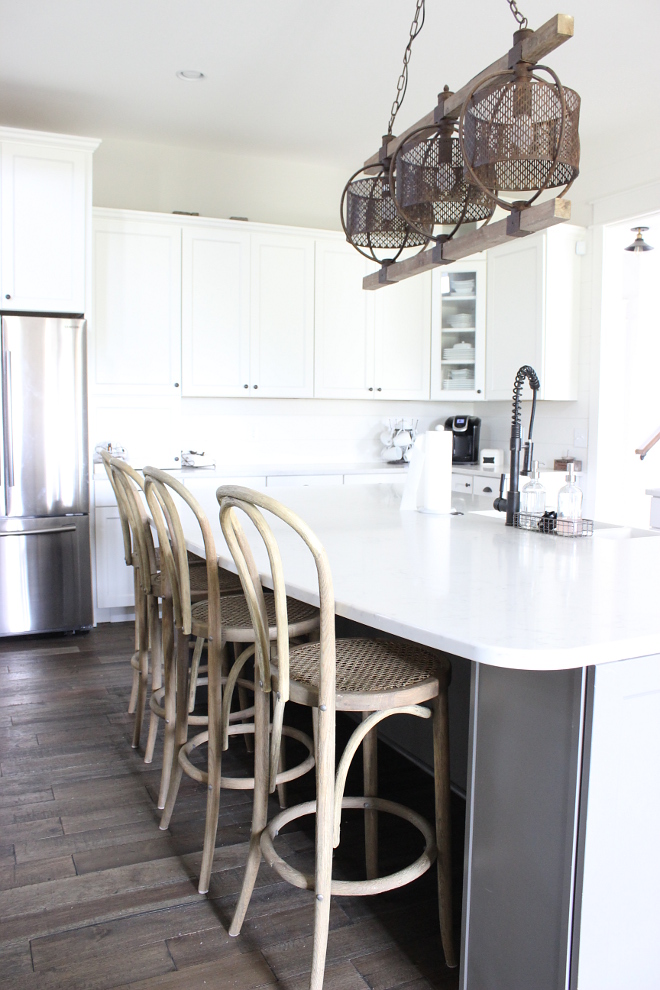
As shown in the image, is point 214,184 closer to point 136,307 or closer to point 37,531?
point 136,307

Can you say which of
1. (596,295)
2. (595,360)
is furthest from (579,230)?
(595,360)

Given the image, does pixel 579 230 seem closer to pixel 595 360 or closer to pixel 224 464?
pixel 595 360

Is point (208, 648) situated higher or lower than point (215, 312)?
lower

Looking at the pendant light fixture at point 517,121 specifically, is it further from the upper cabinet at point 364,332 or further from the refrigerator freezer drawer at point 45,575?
the upper cabinet at point 364,332

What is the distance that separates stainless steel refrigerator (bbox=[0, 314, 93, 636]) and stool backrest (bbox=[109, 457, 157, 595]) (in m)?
1.56

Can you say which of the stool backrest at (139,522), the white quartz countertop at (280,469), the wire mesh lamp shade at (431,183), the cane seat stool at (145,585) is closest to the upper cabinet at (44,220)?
the white quartz countertop at (280,469)

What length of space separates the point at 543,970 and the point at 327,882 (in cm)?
41

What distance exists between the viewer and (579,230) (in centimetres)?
477

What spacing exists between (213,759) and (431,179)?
1750mm

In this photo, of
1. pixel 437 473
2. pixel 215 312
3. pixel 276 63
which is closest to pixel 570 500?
pixel 437 473

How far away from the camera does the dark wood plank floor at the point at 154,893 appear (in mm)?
1574

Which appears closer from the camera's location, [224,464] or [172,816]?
[172,816]

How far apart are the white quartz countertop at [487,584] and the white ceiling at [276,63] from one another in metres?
2.23

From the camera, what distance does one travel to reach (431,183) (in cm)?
231
